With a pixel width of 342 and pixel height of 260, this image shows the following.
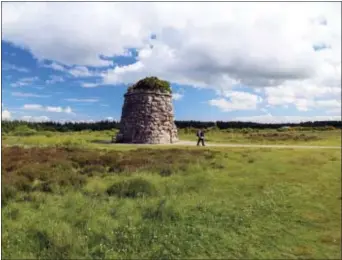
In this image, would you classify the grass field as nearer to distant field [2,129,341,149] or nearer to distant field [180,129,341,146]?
distant field [2,129,341,149]

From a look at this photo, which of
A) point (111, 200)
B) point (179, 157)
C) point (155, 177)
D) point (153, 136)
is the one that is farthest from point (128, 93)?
point (111, 200)

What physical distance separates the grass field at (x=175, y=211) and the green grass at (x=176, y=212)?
3cm

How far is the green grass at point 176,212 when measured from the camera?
10.1m

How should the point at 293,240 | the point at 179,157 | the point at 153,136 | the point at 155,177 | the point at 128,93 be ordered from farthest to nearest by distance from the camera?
the point at 128,93 → the point at 153,136 → the point at 179,157 → the point at 155,177 → the point at 293,240

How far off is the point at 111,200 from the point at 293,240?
21.4ft

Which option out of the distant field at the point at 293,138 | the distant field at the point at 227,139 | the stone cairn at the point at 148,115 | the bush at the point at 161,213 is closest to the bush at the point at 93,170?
the bush at the point at 161,213

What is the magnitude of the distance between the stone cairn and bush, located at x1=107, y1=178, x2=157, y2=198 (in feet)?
81.3

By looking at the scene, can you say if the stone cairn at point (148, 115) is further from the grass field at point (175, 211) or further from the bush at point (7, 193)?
the bush at point (7, 193)

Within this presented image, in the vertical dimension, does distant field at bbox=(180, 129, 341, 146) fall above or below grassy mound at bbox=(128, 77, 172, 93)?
Result: below

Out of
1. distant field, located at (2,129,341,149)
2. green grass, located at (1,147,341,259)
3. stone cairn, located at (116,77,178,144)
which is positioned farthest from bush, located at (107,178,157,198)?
stone cairn, located at (116,77,178,144)

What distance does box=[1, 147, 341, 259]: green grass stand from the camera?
1008cm

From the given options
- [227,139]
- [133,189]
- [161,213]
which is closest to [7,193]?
[133,189]

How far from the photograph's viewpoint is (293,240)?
10367 millimetres

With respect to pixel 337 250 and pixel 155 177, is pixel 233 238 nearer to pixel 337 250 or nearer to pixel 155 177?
pixel 337 250
